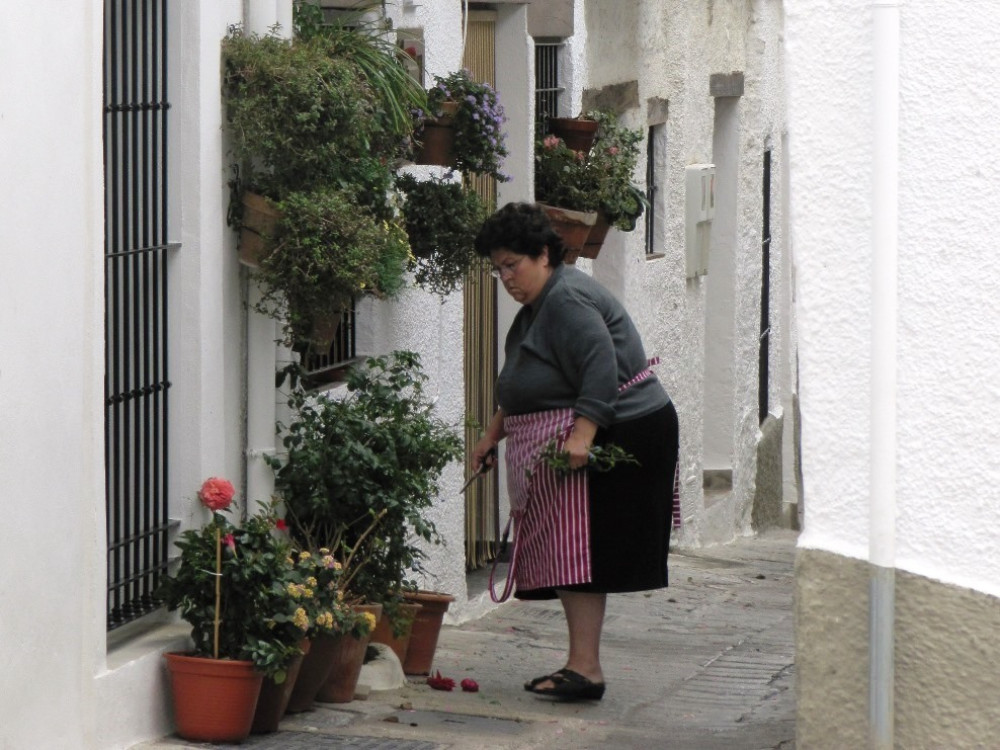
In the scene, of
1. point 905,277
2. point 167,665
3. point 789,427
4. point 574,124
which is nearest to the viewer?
point 905,277

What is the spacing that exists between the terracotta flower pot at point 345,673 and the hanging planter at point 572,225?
9.09 feet

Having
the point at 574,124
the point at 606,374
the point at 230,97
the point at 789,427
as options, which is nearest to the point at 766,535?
the point at 789,427

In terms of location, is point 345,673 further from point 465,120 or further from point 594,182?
point 594,182

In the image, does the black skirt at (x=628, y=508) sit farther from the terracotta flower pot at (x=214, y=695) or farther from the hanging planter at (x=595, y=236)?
the hanging planter at (x=595, y=236)

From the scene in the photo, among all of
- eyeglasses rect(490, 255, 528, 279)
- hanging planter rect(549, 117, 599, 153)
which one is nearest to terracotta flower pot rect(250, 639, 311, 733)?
eyeglasses rect(490, 255, 528, 279)

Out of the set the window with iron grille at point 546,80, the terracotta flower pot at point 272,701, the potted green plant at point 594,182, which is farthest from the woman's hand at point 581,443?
the window with iron grille at point 546,80

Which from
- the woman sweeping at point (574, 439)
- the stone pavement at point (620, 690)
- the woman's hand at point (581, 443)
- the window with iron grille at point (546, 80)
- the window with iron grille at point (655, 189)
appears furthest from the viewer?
the window with iron grille at point (655, 189)

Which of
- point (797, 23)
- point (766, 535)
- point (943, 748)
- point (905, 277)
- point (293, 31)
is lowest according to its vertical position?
point (766, 535)

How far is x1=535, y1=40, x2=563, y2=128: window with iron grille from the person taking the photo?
9.29 m

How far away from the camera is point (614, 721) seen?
6.19 m

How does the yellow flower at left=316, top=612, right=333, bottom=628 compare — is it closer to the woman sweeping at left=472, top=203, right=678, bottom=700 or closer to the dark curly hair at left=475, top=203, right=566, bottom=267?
the woman sweeping at left=472, top=203, right=678, bottom=700

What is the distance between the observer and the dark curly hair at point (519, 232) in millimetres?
6273

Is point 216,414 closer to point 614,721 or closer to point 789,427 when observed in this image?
point 614,721

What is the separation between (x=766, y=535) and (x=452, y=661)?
23.3 ft
